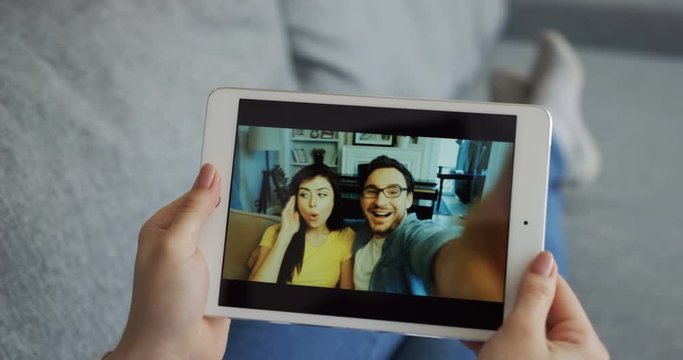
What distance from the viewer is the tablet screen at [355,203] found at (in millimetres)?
555

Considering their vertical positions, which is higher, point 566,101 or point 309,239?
point 566,101

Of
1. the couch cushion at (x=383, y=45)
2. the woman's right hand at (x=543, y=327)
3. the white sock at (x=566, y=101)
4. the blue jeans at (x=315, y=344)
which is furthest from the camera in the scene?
the white sock at (x=566, y=101)

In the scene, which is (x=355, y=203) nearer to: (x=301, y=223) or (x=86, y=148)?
(x=301, y=223)

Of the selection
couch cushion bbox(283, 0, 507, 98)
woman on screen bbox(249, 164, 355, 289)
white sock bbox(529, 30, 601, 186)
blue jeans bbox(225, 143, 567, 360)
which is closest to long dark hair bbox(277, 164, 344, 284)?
woman on screen bbox(249, 164, 355, 289)

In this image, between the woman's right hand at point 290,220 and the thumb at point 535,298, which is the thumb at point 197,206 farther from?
the thumb at point 535,298

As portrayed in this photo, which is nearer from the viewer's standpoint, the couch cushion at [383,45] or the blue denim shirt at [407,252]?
the blue denim shirt at [407,252]

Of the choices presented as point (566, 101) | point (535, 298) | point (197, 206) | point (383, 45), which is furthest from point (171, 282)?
point (566, 101)

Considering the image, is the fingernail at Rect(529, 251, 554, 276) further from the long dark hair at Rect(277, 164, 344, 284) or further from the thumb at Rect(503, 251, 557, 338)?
the long dark hair at Rect(277, 164, 344, 284)

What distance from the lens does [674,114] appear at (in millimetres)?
1125

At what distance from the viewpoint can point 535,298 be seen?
1.66 feet

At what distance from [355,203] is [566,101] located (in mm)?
604

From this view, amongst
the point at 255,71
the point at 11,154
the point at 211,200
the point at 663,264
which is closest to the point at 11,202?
the point at 11,154

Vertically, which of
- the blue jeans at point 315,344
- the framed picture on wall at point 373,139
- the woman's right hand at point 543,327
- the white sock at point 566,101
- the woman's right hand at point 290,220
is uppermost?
the white sock at point 566,101

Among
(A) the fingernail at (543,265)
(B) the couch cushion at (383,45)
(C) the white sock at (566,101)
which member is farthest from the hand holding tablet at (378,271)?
(C) the white sock at (566,101)
